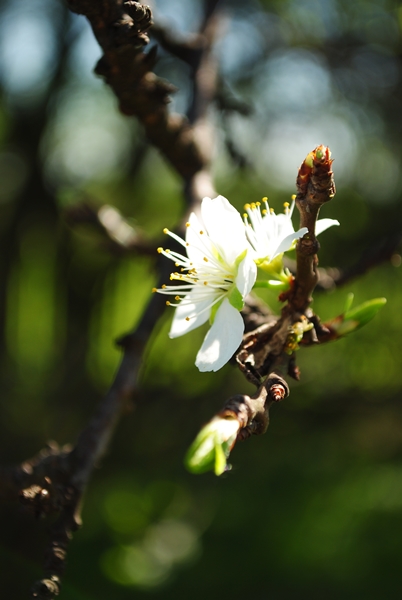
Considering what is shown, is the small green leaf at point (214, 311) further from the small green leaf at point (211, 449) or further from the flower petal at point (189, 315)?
the small green leaf at point (211, 449)

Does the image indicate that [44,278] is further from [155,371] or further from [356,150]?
[356,150]

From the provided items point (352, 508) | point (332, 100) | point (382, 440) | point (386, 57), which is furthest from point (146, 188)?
point (352, 508)

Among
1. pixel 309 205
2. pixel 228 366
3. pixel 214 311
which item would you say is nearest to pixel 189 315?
pixel 214 311

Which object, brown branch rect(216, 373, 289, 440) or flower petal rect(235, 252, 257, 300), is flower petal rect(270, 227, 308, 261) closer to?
flower petal rect(235, 252, 257, 300)

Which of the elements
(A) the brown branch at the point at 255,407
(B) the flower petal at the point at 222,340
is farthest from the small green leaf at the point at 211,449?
(B) the flower petal at the point at 222,340

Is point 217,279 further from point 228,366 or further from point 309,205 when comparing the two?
point 228,366

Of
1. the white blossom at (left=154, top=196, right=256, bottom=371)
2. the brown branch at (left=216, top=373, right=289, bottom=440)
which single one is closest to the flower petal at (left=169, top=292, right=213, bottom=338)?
the white blossom at (left=154, top=196, right=256, bottom=371)
